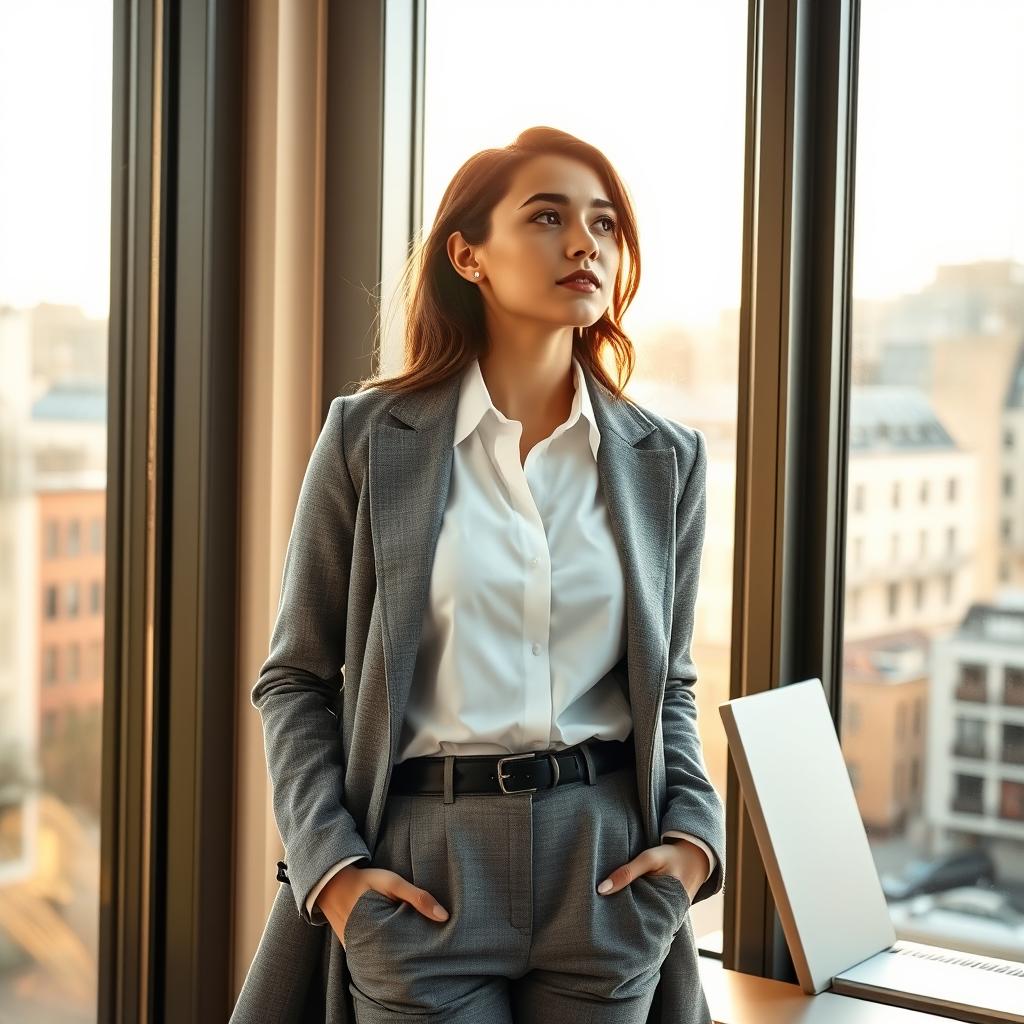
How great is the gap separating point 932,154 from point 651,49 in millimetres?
524

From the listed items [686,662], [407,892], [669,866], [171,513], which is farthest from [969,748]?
[171,513]

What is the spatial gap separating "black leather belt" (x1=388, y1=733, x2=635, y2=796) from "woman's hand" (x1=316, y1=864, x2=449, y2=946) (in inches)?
3.9

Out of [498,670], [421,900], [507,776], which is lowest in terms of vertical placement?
[421,900]

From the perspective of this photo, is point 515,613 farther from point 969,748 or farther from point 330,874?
point 969,748

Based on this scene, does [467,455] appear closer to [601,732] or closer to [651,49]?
[601,732]

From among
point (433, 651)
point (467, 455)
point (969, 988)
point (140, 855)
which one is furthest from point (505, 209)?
point (140, 855)

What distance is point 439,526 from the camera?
1.43 meters

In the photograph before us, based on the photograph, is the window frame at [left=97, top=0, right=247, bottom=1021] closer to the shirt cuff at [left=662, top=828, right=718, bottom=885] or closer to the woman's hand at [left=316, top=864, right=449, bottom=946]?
the woman's hand at [left=316, top=864, right=449, bottom=946]

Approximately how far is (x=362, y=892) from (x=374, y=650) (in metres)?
0.26

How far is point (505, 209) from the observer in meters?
1.49

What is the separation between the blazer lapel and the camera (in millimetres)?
1396

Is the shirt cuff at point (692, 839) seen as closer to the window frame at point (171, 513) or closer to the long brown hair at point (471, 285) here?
the long brown hair at point (471, 285)

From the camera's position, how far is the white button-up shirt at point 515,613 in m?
1.38

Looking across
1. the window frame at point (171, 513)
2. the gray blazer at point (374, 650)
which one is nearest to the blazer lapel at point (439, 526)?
the gray blazer at point (374, 650)
